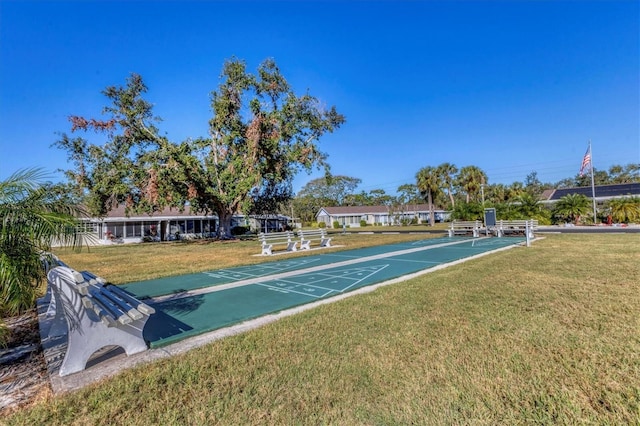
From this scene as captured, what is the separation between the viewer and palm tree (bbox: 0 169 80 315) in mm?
2836

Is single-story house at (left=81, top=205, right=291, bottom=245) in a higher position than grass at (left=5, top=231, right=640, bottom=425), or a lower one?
higher

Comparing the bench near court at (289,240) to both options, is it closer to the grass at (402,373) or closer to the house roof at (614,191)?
the grass at (402,373)

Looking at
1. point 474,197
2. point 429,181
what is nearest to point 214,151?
point 429,181

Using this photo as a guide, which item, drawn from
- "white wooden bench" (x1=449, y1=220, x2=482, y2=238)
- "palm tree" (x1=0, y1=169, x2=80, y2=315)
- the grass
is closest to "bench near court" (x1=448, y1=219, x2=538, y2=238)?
"white wooden bench" (x1=449, y1=220, x2=482, y2=238)

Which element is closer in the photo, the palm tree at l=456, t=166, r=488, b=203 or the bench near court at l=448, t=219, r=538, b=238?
the bench near court at l=448, t=219, r=538, b=238

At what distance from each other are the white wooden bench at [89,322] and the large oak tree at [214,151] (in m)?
17.4

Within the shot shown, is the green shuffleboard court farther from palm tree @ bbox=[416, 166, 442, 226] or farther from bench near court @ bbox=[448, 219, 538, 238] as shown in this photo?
palm tree @ bbox=[416, 166, 442, 226]

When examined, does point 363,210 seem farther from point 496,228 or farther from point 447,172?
point 496,228

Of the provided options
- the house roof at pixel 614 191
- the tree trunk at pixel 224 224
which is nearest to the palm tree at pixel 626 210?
the house roof at pixel 614 191

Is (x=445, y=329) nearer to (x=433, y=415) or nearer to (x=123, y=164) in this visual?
(x=433, y=415)

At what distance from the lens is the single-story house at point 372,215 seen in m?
59.8

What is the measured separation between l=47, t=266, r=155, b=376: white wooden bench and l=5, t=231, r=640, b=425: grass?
1.79 ft

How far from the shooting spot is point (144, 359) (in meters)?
3.62

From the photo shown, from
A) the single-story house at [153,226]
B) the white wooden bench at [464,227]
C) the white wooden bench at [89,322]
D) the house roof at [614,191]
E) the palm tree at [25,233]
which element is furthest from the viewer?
the house roof at [614,191]
